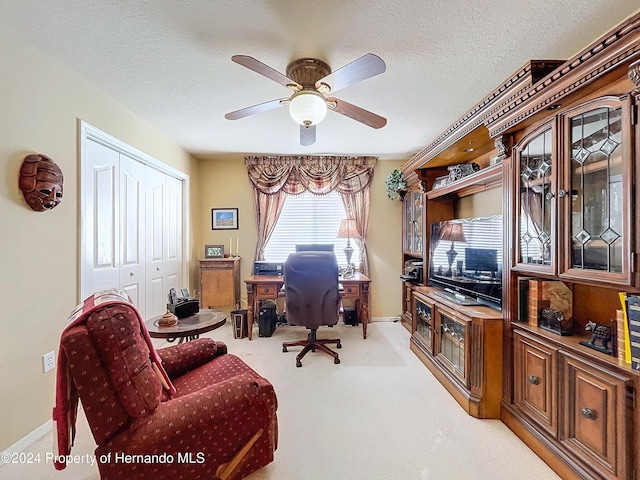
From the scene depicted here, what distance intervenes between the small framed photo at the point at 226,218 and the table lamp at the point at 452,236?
2920 millimetres

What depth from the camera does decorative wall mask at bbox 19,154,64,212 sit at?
171cm

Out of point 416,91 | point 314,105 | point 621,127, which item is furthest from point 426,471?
point 416,91

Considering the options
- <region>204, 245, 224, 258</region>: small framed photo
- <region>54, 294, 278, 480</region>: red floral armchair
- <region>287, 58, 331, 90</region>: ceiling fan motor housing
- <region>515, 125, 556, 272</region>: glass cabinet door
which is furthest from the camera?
<region>204, 245, 224, 258</region>: small framed photo

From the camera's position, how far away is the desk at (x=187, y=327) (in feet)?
6.30

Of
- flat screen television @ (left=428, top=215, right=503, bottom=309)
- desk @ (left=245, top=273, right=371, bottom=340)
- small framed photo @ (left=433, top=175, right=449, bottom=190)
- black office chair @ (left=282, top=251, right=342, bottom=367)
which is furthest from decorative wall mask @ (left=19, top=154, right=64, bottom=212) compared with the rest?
small framed photo @ (left=433, top=175, right=449, bottom=190)

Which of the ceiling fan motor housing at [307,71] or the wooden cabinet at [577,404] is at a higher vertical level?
the ceiling fan motor housing at [307,71]

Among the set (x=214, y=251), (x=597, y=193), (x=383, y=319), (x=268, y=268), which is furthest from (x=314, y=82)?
(x=383, y=319)

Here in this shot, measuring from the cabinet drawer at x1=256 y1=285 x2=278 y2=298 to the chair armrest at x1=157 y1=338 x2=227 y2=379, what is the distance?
5.08 feet

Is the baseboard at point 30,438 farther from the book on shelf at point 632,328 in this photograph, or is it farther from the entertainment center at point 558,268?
the book on shelf at point 632,328

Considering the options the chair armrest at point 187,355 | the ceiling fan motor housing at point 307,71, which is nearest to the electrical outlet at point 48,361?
the chair armrest at point 187,355

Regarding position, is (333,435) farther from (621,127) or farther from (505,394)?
(621,127)

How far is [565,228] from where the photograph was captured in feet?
5.07

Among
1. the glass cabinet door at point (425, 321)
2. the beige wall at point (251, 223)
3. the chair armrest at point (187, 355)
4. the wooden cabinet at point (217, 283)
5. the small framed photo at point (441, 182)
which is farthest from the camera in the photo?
the beige wall at point (251, 223)

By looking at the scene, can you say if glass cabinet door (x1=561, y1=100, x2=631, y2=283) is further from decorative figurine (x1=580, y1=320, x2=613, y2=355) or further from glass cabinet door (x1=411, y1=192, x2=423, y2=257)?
glass cabinet door (x1=411, y1=192, x2=423, y2=257)
